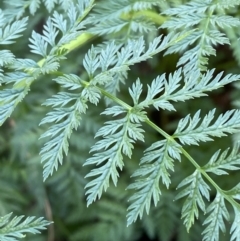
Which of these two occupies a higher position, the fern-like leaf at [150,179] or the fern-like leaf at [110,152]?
the fern-like leaf at [110,152]

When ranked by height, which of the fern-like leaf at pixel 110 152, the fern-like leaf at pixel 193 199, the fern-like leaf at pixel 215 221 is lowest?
the fern-like leaf at pixel 215 221

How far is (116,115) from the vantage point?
1.39 m

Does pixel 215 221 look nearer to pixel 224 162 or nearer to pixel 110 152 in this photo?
pixel 224 162

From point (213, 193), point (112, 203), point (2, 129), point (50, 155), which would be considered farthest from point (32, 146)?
point (50, 155)

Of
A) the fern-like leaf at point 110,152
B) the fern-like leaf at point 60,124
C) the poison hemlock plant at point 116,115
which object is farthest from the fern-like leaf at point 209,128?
the fern-like leaf at point 60,124

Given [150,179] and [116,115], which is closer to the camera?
[150,179]

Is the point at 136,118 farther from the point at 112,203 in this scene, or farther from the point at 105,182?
the point at 112,203

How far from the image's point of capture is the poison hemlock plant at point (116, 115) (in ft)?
3.51

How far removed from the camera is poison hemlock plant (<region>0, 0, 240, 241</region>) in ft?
3.51

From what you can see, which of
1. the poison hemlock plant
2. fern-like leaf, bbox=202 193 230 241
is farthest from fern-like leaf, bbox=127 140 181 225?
fern-like leaf, bbox=202 193 230 241

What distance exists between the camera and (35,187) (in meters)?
1.95

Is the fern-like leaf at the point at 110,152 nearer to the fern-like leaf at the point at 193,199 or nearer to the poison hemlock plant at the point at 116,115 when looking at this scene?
the poison hemlock plant at the point at 116,115

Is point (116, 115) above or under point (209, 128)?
under

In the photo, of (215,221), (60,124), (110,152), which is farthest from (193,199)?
(60,124)
